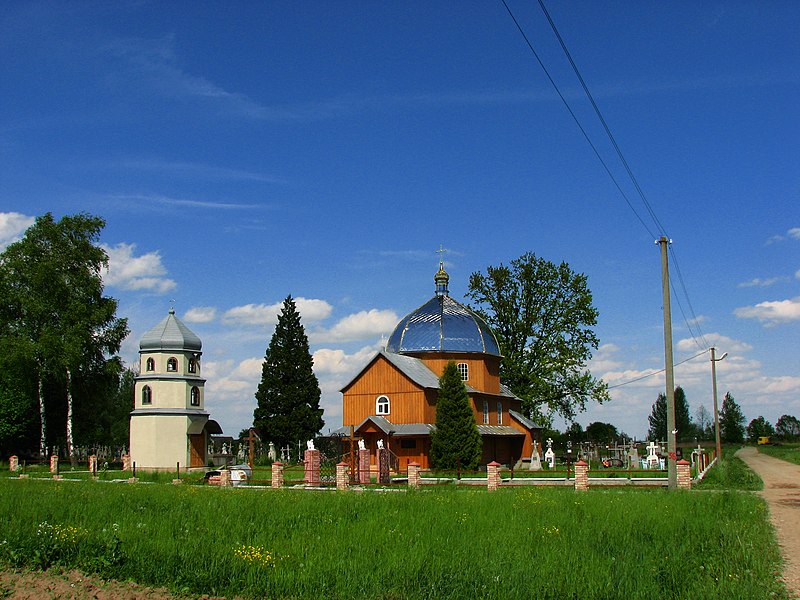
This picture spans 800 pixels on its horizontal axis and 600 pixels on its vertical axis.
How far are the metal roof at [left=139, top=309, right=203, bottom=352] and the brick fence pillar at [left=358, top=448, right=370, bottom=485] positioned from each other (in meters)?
16.6

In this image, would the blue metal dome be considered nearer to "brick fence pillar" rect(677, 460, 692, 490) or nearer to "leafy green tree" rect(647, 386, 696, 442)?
"brick fence pillar" rect(677, 460, 692, 490)

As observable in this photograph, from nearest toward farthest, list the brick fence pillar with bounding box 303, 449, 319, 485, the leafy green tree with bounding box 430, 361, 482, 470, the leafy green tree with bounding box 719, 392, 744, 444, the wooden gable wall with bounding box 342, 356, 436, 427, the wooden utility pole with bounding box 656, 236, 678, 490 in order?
the wooden utility pole with bounding box 656, 236, 678, 490, the brick fence pillar with bounding box 303, 449, 319, 485, the leafy green tree with bounding box 430, 361, 482, 470, the wooden gable wall with bounding box 342, 356, 436, 427, the leafy green tree with bounding box 719, 392, 744, 444

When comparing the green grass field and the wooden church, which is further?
the wooden church

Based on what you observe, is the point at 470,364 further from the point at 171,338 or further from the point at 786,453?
the point at 786,453

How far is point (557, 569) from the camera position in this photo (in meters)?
9.88

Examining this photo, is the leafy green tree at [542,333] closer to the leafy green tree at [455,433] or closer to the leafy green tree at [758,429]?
the leafy green tree at [455,433]

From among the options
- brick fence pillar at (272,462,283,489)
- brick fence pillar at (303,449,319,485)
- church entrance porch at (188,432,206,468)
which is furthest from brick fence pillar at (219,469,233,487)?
church entrance porch at (188,432,206,468)

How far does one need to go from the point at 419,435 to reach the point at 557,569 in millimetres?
29627

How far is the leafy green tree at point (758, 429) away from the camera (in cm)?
13970

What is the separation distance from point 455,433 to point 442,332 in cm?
857

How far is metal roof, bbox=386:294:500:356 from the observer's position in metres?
44.2

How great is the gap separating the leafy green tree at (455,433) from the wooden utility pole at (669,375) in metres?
14.8

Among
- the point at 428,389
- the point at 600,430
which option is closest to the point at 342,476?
the point at 428,389

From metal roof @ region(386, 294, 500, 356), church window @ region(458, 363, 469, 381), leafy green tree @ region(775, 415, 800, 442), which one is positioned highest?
metal roof @ region(386, 294, 500, 356)
